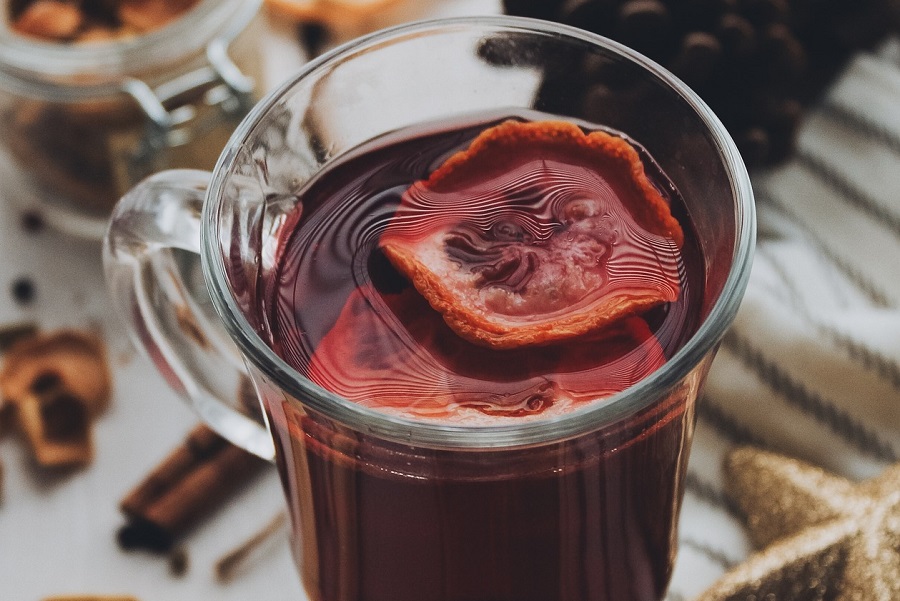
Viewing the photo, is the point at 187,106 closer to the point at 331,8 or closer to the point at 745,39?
the point at 331,8

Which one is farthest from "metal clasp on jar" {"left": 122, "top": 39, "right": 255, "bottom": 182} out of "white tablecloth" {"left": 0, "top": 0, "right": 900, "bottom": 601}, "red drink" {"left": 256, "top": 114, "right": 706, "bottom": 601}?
"red drink" {"left": 256, "top": 114, "right": 706, "bottom": 601}

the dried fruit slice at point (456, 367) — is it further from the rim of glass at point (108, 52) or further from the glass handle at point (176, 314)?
the rim of glass at point (108, 52)

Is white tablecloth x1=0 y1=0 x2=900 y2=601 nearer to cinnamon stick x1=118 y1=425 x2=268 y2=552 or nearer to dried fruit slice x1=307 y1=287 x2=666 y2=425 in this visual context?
cinnamon stick x1=118 y1=425 x2=268 y2=552

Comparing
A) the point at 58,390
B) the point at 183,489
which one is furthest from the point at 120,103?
the point at 183,489

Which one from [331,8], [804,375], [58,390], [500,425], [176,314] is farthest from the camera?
[331,8]

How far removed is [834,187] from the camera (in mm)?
1477

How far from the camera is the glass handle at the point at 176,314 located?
0.88 m

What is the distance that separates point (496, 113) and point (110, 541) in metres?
0.67

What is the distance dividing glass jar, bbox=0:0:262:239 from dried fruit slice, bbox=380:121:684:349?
0.62 meters

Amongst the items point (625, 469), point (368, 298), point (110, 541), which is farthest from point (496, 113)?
point (110, 541)

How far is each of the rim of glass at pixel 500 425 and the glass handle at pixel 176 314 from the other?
91 mm

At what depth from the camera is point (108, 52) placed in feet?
4.64

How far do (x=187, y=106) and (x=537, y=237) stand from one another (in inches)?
30.5

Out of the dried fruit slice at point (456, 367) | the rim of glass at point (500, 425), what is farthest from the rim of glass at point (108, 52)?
the dried fruit slice at point (456, 367)
